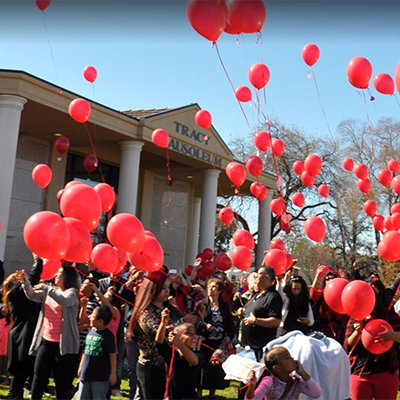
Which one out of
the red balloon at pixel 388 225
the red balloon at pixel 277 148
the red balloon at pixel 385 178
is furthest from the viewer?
the red balloon at pixel 385 178

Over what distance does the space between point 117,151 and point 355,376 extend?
13247mm

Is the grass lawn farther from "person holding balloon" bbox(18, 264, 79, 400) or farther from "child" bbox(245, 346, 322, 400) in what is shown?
"child" bbox(245, 346, 322, 400)

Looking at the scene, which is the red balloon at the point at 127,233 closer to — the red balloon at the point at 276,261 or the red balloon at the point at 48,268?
the red balloon at the point at 48,268

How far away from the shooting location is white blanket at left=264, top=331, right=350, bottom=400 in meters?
3.93

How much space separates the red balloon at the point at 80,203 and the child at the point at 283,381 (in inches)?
121

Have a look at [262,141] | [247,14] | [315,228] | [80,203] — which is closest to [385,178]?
[262,141]

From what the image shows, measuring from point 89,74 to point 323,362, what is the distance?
814 cm

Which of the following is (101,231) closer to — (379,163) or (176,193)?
(176,193)

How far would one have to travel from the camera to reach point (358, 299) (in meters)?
4.55

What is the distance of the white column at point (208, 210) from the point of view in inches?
661

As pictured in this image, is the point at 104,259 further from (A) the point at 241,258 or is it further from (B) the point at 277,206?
(B) the point at 277,206

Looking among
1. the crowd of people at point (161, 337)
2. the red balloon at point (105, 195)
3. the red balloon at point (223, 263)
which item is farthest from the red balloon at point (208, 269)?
the red balloon at point (105, 195)

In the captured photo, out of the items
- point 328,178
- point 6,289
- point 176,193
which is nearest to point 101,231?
point 176,193

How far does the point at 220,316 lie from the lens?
22.1ft
